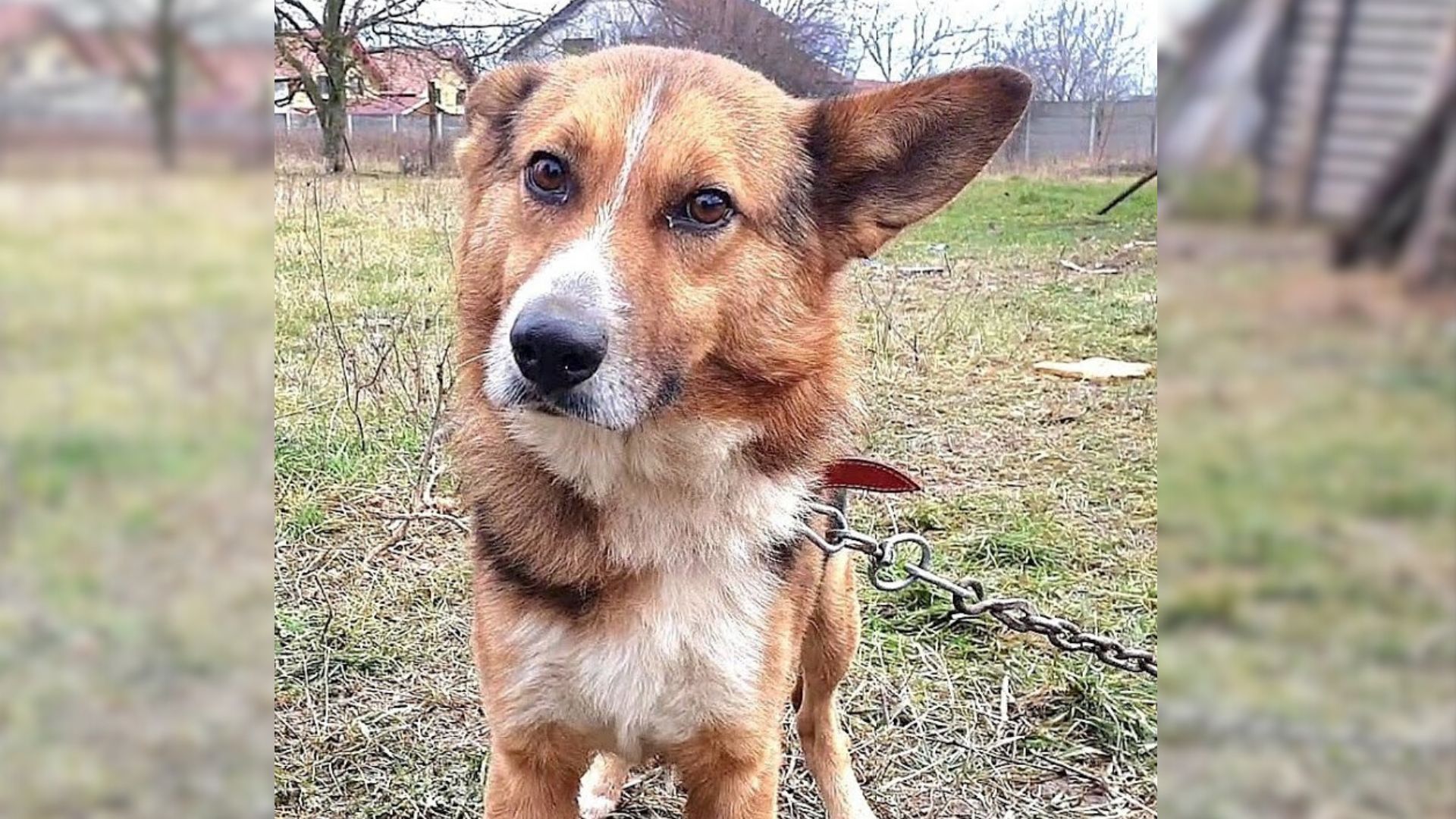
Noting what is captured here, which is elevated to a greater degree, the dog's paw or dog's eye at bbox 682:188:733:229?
dog's eye at bbox 682:188:733:229

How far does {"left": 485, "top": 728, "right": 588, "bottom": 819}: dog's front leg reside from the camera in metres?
2.02

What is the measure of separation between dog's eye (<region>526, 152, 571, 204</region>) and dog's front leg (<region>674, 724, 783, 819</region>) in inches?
41.2
